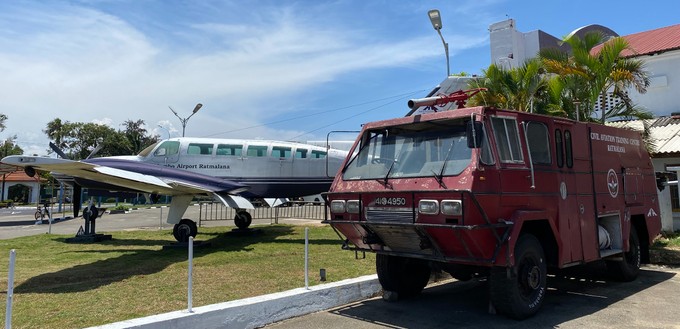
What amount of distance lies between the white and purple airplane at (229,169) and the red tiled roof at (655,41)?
1269 centimetres

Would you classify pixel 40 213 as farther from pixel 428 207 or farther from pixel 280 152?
pixel 428 207

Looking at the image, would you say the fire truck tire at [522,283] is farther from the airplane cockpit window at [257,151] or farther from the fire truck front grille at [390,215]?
the airplane cockpit window at [257,151]

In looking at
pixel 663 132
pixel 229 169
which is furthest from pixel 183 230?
pixel 663 132

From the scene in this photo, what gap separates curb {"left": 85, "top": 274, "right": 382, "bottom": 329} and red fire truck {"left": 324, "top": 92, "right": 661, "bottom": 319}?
56 cm

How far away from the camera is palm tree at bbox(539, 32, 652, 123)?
1144 centimetres

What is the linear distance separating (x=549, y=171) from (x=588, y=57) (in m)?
6.77

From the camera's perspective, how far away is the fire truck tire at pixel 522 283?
5.75m

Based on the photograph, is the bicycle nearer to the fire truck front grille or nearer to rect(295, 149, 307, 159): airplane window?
rect(295, 149, 307, 159): airplane window

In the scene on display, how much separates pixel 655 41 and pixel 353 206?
19975 mm

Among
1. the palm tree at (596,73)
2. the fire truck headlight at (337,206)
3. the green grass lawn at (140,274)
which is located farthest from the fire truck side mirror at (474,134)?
the palm tree at (596,73)

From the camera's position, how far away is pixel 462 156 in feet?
18.8

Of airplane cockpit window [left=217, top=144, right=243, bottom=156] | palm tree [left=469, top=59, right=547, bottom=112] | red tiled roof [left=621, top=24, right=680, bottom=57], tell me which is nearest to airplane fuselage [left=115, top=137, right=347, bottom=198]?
airplane cockpit window [left=217, top=144, right=243, bottom=156]

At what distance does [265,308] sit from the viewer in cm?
605

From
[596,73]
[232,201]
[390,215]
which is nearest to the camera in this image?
[390,215]
